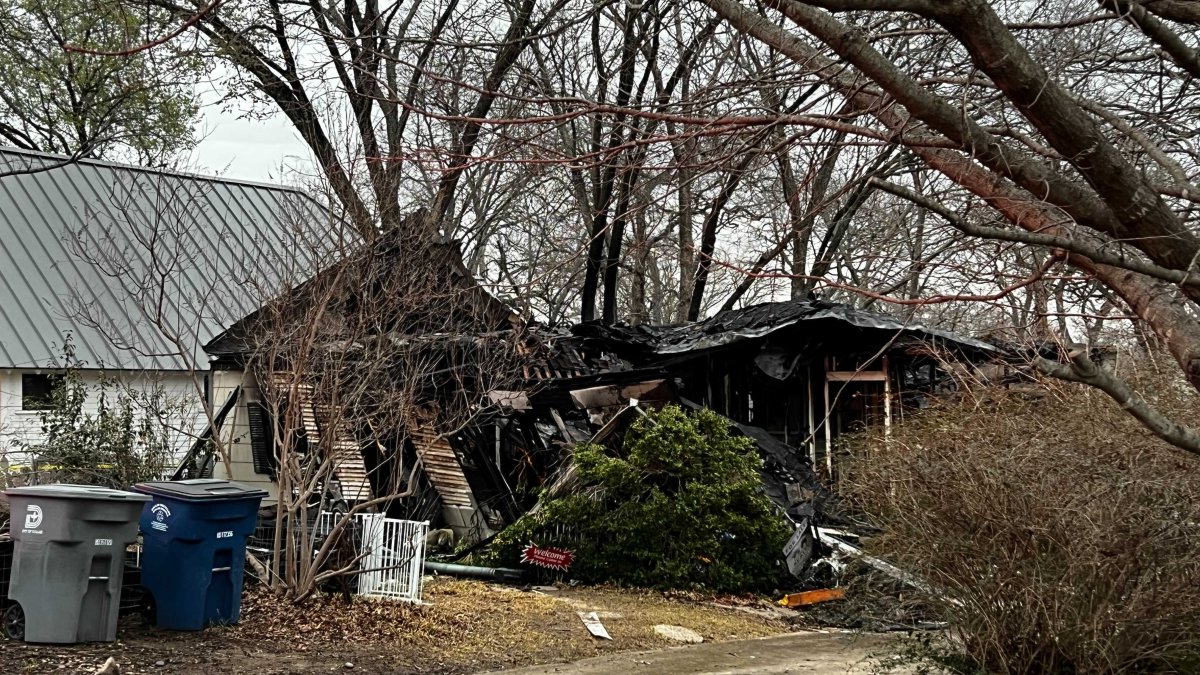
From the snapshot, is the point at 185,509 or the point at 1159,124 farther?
the point at 185,509

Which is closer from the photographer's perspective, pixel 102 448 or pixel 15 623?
pixel 15 623

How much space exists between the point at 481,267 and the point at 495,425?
9.14 metres

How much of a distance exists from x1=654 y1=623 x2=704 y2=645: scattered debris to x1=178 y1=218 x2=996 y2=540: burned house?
2.74 m

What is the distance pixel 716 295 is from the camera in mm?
36438

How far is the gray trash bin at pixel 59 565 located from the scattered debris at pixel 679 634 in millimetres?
4638

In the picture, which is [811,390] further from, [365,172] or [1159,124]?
[1159,124]

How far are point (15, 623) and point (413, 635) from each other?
2880mm

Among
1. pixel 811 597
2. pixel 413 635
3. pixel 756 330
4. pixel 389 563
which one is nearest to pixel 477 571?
pixel 389 563

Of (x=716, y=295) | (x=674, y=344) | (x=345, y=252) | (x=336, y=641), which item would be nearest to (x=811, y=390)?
(x=674, y=344)

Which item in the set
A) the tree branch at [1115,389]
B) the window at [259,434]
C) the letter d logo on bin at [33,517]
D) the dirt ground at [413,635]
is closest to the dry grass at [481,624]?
the dirt ground at [413,635]

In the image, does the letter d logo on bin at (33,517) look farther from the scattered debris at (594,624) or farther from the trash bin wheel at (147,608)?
the scattered debris at (594,624)

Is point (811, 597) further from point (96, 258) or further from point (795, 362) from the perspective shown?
point (96, 258)

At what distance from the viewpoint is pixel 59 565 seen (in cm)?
757

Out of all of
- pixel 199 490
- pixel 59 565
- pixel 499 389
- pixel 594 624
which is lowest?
pixel 594 624
